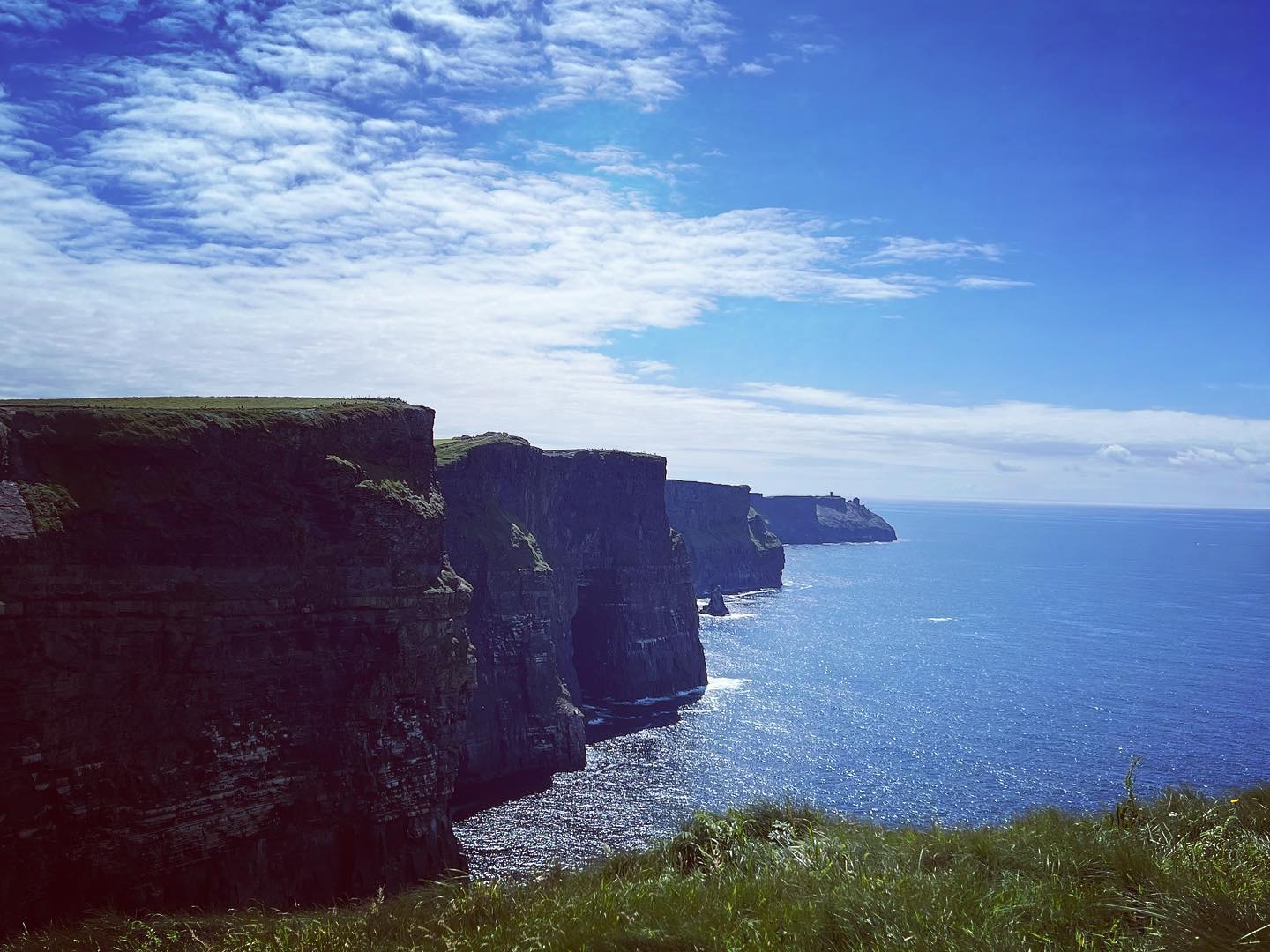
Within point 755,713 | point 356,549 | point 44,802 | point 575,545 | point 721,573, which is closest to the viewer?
point 44,802

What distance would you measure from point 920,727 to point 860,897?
3242 inches

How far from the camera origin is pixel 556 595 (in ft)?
275

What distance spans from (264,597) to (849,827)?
32.2m

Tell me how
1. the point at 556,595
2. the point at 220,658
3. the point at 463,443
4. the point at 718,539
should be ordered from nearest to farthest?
the point at 220,658 < the point at 463,443 < the point at 556,595 < the point at 718,539

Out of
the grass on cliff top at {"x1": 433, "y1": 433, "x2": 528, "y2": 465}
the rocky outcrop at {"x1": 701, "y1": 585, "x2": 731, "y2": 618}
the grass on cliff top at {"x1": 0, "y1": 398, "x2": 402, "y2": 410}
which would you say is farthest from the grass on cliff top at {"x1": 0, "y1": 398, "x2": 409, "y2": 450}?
the rocky outcrop at {"x1": 701, "y1": 585, "x2": 731, "y2": 618}

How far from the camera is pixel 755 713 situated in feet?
296

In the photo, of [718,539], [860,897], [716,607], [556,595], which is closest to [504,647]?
[556,595]

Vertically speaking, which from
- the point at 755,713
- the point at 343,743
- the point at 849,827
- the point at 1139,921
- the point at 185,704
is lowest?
the point at 755,713

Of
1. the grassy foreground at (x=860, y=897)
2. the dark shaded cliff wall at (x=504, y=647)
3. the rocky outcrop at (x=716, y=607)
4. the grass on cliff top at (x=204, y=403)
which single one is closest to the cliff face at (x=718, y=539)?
the rocky outcrop at (x=716, y=607)

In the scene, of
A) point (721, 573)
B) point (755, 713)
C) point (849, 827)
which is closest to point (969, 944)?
point (849, 827)

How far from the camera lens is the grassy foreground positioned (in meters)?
9.50

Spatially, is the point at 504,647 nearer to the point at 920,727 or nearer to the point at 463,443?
the point at 463,443

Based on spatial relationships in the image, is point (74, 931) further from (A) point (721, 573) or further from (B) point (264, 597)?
(A) point (721, 573)

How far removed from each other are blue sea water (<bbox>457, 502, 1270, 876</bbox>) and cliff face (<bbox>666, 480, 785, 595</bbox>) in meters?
29.8
